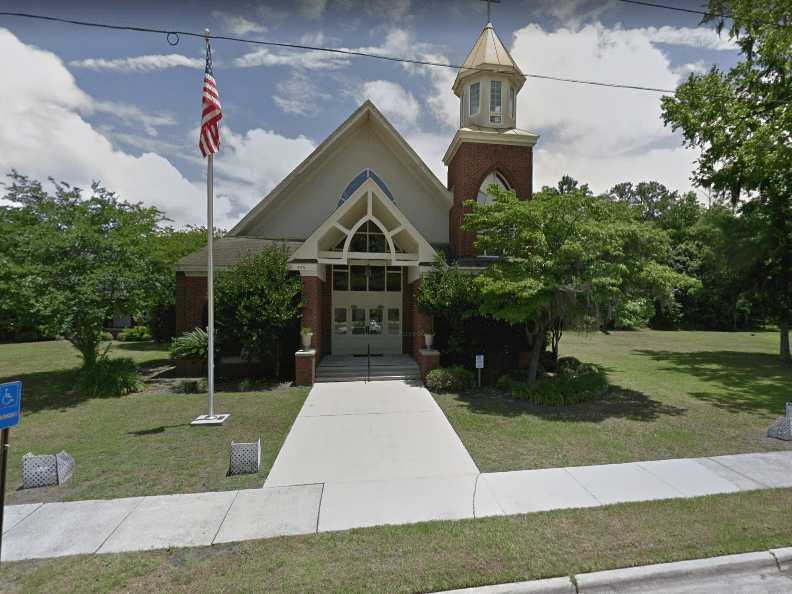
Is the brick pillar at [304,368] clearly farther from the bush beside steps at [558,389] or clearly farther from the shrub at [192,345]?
the bush beside steps at [558,389]

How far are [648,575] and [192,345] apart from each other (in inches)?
510

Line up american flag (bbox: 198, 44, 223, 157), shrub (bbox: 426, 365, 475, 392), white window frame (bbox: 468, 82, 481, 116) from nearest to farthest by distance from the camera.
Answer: american flag (bbox: 198, 44, 223, 157)
shrub (bbox: 426, 365, 475, 392)
white window frame (bbox: 468, 82, 481, 116)

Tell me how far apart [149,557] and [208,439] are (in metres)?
3.90

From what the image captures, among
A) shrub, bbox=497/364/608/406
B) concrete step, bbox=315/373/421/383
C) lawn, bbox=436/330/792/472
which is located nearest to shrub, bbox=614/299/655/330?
shrub, bbox=497/364/608/406

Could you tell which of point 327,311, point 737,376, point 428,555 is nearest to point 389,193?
point 327,311

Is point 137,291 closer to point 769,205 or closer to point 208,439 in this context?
point 208,439

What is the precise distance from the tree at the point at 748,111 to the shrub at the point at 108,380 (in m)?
22.2

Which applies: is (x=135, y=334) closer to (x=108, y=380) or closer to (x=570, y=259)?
(x=108, y=380)

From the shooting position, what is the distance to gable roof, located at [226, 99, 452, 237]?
1641cm

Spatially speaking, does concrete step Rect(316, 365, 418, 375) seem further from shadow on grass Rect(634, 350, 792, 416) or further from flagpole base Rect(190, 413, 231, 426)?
shadow on grass Rect(634, 350, 792, 416)

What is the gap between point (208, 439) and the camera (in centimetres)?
799

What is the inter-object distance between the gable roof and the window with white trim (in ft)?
12.8

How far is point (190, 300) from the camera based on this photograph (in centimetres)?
1462

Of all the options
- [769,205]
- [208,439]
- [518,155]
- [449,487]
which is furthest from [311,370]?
[769,205]
